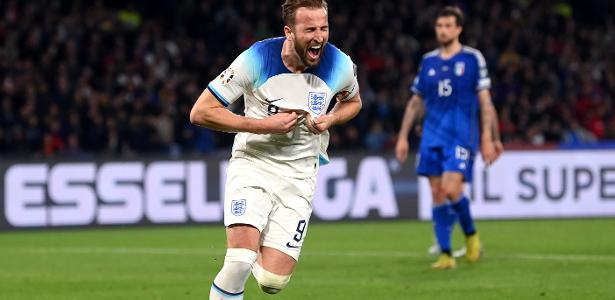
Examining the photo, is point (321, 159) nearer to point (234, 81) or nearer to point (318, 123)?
point (318, 123)

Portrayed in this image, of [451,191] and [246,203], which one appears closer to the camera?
[246,203]

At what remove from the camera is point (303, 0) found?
6.62m

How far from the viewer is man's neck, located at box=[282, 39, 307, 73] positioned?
675 cm

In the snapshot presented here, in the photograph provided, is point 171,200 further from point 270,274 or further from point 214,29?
point 270,274

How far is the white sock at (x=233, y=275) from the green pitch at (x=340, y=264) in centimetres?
256

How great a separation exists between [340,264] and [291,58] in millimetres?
5043

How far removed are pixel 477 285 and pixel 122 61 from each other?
41.1 ft

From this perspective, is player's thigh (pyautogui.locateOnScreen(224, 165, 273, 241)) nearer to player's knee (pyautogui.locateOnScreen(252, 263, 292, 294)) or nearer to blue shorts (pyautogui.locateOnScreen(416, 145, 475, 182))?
player's knee (pyautogui.locateOnScreen(252, 263, 292, 294))

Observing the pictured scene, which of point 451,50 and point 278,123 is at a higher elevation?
point 278,123

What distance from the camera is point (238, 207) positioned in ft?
21.7

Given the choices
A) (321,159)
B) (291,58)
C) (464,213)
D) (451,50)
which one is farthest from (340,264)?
(291,58)

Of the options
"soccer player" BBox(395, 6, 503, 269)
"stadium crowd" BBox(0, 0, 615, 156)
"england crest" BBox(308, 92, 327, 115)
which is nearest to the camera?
"england crest" BBox(308, 92, 327, 115)

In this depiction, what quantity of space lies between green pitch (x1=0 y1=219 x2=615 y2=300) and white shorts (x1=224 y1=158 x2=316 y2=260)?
223cm

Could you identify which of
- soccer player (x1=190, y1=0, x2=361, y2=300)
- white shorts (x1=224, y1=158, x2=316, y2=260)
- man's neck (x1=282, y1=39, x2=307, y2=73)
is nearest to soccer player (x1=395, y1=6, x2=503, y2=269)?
soccer player (x1=190, y1=0, x2=361, y2=300)
